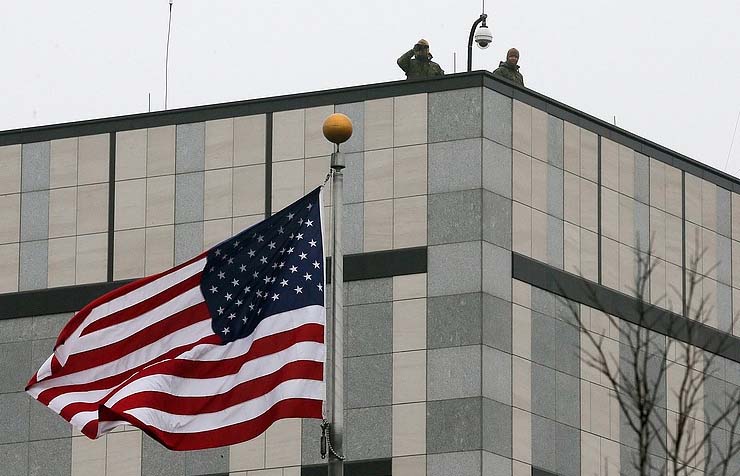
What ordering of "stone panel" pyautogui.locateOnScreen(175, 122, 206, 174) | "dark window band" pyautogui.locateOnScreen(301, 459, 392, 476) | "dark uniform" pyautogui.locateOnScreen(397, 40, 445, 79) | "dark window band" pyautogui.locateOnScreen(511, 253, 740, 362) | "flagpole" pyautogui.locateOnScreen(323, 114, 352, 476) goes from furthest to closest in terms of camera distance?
"stone panel" pyautogui.locateOnScreen(175, 122, 206, 174) < "dark uniform" pyautogui.locateOnScreen(397, 40, 445, 79) < "dark window band" pyautogui.locateOnScreen(511, 253, 740, 362) < "dark window band" pyautogui.locateOnScreen(301, 459, 392, 476) < "flagpole" pyautogui.locateOnScreen(323, 114, 352, 476)

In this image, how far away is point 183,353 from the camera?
28.3 m

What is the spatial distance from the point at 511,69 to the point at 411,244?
4.83m

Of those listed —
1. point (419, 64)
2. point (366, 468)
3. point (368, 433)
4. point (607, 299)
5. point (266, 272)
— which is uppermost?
point (419, 64)

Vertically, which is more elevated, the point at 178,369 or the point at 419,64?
the point at 419,64

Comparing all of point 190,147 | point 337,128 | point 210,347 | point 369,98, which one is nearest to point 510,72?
point 369,98

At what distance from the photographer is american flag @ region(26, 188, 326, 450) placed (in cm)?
2770

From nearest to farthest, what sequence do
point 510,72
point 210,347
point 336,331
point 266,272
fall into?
point 336,331, point 210,347, point 266,272, point 510,72

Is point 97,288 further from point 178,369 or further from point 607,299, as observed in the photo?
point 178,369

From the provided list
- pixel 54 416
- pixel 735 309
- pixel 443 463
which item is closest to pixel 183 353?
pixel 443 463

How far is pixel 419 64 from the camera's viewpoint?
151 feet

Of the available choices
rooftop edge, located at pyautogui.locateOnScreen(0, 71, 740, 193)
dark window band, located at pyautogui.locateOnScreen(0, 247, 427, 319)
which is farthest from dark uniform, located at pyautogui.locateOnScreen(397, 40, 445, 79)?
dark window band, located at pyautogui.locateOnScreen(0, 247, 427, 319)

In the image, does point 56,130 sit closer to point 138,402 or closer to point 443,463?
point 443,463

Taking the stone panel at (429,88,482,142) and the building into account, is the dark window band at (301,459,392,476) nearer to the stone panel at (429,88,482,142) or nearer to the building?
the building

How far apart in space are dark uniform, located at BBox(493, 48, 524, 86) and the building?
1237 mm
